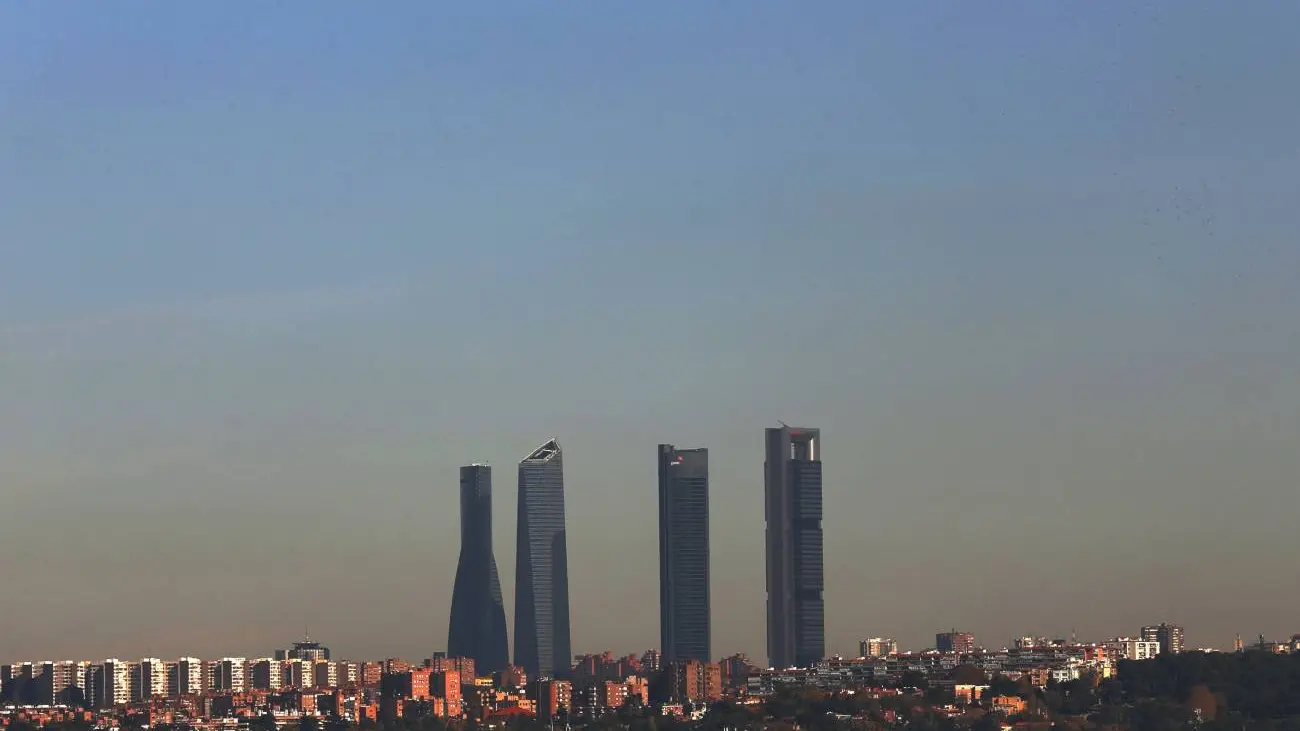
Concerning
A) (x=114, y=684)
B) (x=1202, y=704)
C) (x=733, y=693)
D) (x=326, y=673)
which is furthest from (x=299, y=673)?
(x=1202, y=704)

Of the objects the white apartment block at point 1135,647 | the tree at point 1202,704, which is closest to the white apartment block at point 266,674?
the white apartment block at point 1135,647

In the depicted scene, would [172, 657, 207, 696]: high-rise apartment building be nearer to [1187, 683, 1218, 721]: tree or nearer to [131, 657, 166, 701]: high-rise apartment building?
[131, 657, 166, 701]: high-rise apartment building

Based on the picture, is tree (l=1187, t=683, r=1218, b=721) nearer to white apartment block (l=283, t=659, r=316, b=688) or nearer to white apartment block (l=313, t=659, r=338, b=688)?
white apartment block (l=283, t=659, r=316, b=688)

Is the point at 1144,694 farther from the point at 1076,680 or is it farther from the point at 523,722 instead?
the point at 523,722

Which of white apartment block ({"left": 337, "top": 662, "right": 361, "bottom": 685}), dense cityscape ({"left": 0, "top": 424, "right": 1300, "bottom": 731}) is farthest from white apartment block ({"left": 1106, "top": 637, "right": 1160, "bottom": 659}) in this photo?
white apartment block ({"left": 337, "top": 662, "right": 361, "bottom": 685})

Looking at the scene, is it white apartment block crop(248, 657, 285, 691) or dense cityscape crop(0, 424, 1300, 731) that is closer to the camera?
dense cityscape crop(0, 424, 1300, 731)

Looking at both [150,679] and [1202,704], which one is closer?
[1202,704]

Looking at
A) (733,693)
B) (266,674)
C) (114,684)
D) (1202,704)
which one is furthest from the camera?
(266,674)

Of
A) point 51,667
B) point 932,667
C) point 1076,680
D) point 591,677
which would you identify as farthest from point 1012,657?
point 51,667

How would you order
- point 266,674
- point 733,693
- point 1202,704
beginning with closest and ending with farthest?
point 1202,704
point 733,693
point 266,674

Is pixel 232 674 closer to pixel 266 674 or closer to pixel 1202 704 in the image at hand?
pixel 266 674

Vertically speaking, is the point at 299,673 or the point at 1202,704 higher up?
the point at 1202,704

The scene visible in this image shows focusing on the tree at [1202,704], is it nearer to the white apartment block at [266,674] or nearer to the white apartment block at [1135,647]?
the white apartment block at [1135,647]
